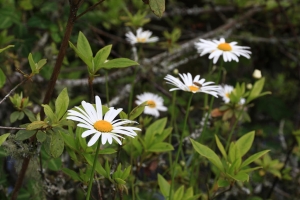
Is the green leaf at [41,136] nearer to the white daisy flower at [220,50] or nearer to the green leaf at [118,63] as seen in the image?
the green leaf at [118,63]

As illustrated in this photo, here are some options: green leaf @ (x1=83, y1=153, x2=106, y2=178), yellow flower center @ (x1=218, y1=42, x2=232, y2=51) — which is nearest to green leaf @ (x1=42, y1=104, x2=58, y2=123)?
green leaf @ (x1=83, y1=153, x2=106, y2=178)

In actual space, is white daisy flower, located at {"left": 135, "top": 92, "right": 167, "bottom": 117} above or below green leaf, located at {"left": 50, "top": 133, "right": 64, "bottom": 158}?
below

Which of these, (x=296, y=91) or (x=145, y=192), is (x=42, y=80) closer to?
(x=145, y=192)

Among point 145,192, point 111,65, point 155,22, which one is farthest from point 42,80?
point 155,22

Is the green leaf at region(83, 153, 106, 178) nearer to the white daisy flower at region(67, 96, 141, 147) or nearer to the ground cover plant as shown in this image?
the ground cover plant

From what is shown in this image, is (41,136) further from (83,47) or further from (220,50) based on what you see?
(220,50)

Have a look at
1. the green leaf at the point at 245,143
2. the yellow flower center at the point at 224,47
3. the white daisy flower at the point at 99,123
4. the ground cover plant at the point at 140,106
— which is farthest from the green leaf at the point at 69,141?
the yellow flower center at the point at 224,47

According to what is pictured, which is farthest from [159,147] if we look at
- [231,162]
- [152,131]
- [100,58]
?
[100,58]
